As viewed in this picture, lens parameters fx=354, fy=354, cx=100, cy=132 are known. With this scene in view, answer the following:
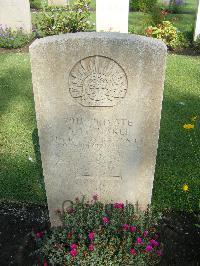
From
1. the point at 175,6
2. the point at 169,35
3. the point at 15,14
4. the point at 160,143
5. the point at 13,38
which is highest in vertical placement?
the point at 15,14

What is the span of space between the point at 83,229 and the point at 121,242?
0.36 meters

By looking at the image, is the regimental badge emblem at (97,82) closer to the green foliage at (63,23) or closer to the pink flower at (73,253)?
the pink flower at (73,253)

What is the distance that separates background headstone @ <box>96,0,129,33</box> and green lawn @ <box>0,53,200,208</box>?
278cm

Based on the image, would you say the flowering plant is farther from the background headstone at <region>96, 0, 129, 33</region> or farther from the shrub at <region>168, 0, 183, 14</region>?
the shrub at <region>168, 0, 183, 14</region>

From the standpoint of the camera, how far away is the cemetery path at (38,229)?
3400mm

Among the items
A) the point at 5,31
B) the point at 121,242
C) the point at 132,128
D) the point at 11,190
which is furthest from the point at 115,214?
the point at 5,31

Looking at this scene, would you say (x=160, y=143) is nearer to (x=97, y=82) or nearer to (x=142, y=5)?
(x=97, y=82)

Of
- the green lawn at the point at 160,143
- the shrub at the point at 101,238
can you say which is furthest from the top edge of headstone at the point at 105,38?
the green lawn at the point at 160,143

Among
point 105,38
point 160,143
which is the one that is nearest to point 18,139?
point 160,143

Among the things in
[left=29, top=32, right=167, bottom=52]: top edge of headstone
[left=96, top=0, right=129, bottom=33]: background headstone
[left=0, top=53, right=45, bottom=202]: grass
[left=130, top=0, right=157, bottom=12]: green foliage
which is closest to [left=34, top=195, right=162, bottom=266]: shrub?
[left=0, top=53, right=45, bottom=202]: grass

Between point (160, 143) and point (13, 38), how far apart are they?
6427 mm

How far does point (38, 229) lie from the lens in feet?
12.3

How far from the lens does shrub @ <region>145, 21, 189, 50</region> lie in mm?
9844

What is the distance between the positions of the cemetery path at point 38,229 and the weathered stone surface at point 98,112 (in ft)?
1.65
